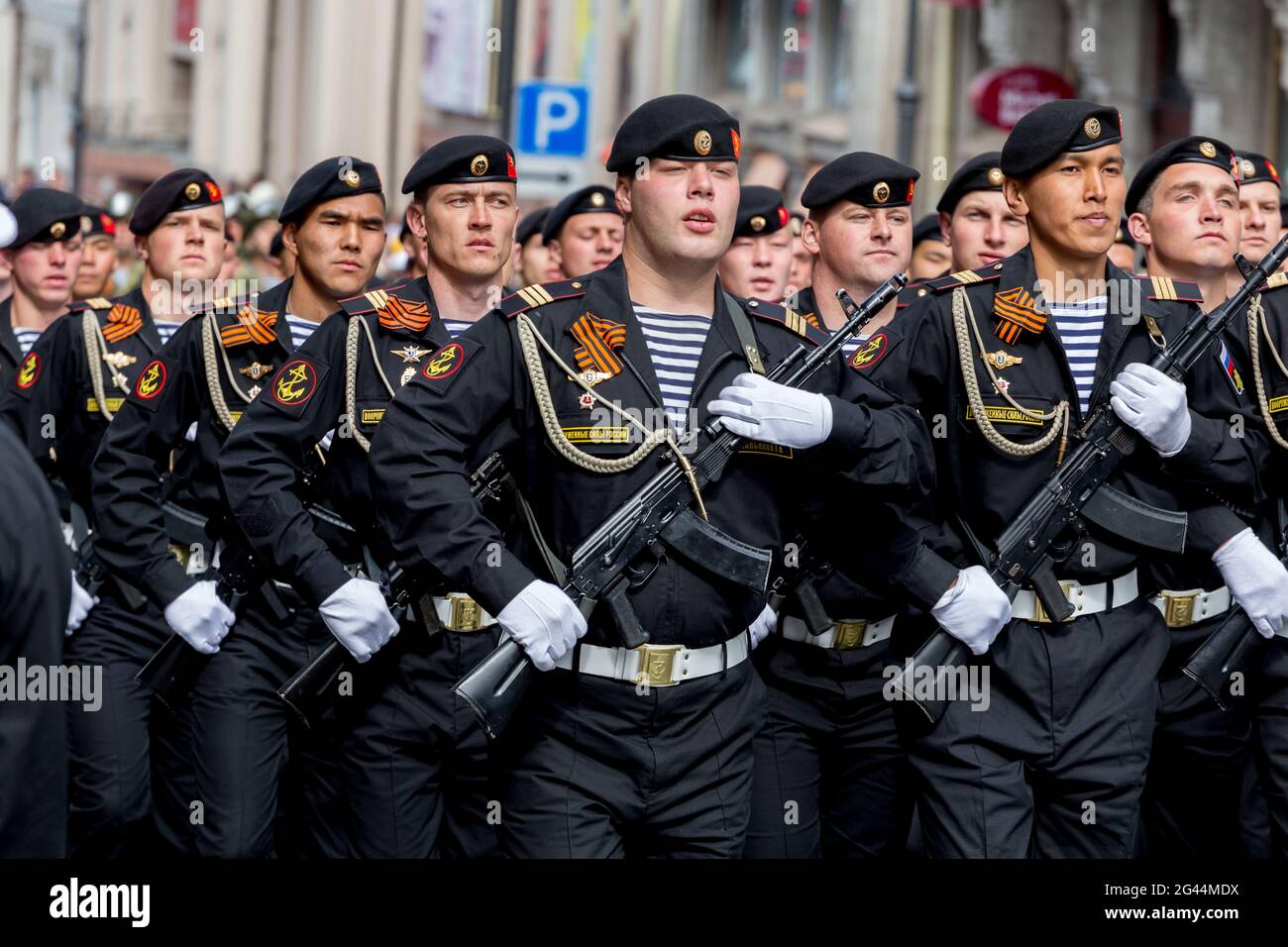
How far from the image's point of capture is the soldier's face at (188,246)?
7.87 meters

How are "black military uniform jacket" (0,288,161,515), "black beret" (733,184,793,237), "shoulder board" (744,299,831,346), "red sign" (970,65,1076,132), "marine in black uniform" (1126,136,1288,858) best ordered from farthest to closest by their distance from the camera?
"red sign" (970,65,1076,132) < "black beret" (733,184,793,237) < "black military uniform jacket" (0,288,161,515) < "marine in black uniform" (1126,136,1288,858) < "shoulder board" (744,299,831,346)

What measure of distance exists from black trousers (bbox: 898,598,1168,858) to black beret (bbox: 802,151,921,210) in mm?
2113

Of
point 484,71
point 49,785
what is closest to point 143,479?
point 49,785

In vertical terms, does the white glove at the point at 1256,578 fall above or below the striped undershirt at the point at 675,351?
below

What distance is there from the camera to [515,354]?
199 inches

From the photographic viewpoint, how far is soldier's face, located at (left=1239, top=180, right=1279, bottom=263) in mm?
7668

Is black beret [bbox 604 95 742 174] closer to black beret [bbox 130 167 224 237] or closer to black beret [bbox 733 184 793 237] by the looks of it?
black beret [bbox 733 184 793 237]

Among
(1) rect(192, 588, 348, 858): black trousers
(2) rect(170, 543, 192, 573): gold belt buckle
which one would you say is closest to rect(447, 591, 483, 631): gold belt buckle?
(1) rect(192, 588, 348, 858): black trousers

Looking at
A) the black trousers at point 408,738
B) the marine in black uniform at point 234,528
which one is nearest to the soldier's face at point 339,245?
the marine in black uniform at point 234,528

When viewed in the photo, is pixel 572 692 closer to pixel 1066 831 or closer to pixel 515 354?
pixel 515 354

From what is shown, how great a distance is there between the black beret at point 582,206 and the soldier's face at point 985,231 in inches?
88.3

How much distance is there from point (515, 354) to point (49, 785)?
6.00ft

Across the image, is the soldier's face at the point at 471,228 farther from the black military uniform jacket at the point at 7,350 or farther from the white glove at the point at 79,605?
the black military uniform jacket at the point at 7,350

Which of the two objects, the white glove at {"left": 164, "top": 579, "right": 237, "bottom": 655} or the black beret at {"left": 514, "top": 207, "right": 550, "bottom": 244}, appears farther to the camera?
the black beret at {"left": 514, "top": 207, "right": 550, "bottom": 244}
